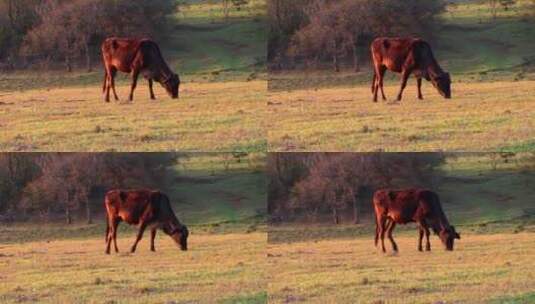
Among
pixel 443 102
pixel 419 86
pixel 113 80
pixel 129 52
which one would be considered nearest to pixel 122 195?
pixel 113 80

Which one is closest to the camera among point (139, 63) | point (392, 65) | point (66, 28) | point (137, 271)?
point (137, 271)

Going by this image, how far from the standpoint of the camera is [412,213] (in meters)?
28.9

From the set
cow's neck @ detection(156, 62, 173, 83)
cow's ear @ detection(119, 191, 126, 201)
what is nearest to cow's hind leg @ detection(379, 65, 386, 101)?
cow's neck @ detection(156, 62, 173, 83)

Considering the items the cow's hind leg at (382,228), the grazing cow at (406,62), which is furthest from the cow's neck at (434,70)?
the cow's hind leg at (382,228)

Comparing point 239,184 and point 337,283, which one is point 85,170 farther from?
point 337,283

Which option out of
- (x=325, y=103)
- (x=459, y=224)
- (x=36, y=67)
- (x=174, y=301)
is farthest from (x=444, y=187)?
(x=36, y=67)

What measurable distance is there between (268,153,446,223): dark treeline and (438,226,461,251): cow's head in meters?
1.15

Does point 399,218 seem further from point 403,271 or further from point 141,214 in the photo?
point 141,214

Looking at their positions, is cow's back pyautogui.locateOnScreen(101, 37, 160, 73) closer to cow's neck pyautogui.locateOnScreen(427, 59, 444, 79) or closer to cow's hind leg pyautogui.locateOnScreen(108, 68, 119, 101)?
cow's hind leg pyautogui.locateOnScreen(108, 68, 119, 101)

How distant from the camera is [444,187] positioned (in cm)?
2961

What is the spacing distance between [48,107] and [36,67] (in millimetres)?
945

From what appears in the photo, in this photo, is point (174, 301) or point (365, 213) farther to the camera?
point (365, 213)

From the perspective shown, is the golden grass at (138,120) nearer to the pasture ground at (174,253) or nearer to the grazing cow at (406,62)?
the pasture ground at (174,253)

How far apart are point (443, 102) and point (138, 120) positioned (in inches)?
216
